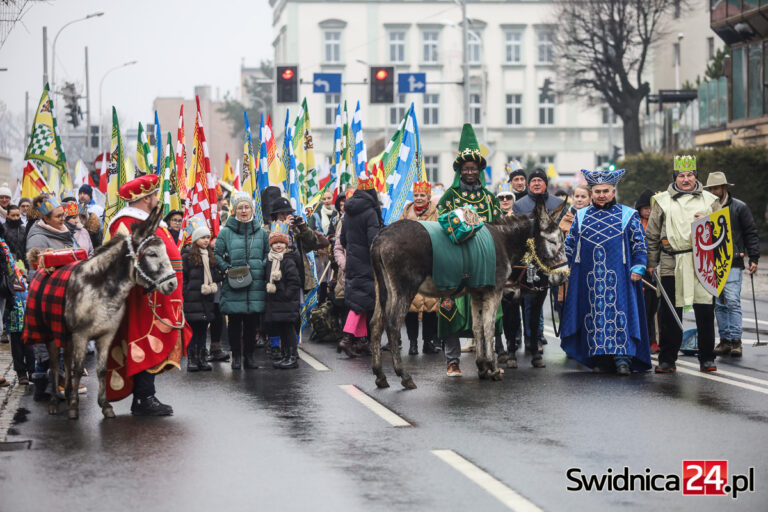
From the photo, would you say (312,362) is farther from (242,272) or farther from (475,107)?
(475,107)

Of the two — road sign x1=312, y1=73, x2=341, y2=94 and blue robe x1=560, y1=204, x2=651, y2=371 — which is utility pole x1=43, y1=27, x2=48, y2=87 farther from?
blue robe x1=560, y1=204, x2=651, y2=371

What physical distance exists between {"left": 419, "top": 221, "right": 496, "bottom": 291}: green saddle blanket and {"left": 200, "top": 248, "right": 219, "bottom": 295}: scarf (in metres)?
2.93

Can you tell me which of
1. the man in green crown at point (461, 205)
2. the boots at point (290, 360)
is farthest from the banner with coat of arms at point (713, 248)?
the boots at point (290, 360)

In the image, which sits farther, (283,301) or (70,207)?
(70,207)

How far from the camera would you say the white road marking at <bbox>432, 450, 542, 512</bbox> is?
6844mm

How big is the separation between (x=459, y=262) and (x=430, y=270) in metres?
0.28

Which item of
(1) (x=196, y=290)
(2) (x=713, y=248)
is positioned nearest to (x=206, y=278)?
(1) (x=196, y=290)

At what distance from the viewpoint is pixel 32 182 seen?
648 inches

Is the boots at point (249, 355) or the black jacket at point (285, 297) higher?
the black jacket at point (285, 297)

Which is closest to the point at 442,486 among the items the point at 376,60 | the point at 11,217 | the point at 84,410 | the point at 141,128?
the point at 84,410

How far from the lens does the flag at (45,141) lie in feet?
55.7

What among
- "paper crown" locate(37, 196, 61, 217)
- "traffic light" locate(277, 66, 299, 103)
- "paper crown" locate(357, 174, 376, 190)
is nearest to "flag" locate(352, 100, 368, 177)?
"paper crown" locate(357, 174, 376, 190)

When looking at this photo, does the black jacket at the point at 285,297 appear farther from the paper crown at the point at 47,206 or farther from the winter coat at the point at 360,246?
the paper crown at the point at 47,206

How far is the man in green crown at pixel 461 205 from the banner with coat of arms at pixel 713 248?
6.44 feet
